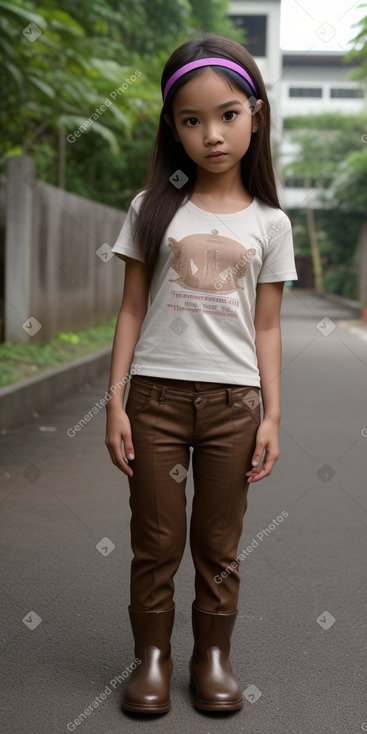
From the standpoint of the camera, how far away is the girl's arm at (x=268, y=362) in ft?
9.07

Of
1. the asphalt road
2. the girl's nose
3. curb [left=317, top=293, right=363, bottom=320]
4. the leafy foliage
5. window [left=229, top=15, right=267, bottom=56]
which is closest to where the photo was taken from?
the girl's nose

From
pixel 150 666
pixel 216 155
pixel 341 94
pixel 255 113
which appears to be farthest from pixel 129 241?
pixel 341 94

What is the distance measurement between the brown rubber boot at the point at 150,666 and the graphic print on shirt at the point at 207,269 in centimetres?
86

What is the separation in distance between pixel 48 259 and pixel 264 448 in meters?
9.60

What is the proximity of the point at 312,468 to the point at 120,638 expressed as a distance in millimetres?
3072

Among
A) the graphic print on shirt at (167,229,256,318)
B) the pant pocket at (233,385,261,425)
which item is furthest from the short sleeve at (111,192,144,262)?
the pant pocket at (233,385,261,425)

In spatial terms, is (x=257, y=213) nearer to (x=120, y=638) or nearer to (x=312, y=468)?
(x=120, y=638)

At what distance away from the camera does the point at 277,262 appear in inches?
109

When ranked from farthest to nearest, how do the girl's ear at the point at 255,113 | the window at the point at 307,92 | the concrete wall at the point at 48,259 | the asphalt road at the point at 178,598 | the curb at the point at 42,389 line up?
the window at the point at 307,92
the concrete wall at the point at 48,259
the curb at the point at 42,389
the asphalt road at the point at 178,598
the girl's ear at the point at 255,113

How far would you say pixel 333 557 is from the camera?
4.29 meters

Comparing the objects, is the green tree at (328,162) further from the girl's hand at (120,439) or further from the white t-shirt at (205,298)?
the girl's hand at (120,439)

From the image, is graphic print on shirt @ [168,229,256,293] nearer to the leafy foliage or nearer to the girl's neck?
the girl's neck

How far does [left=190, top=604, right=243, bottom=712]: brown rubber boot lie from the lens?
276 cm

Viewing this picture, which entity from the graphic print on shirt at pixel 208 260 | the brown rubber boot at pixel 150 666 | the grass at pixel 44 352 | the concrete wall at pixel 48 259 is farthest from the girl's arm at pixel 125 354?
the concrete wall at pixel 48 259
